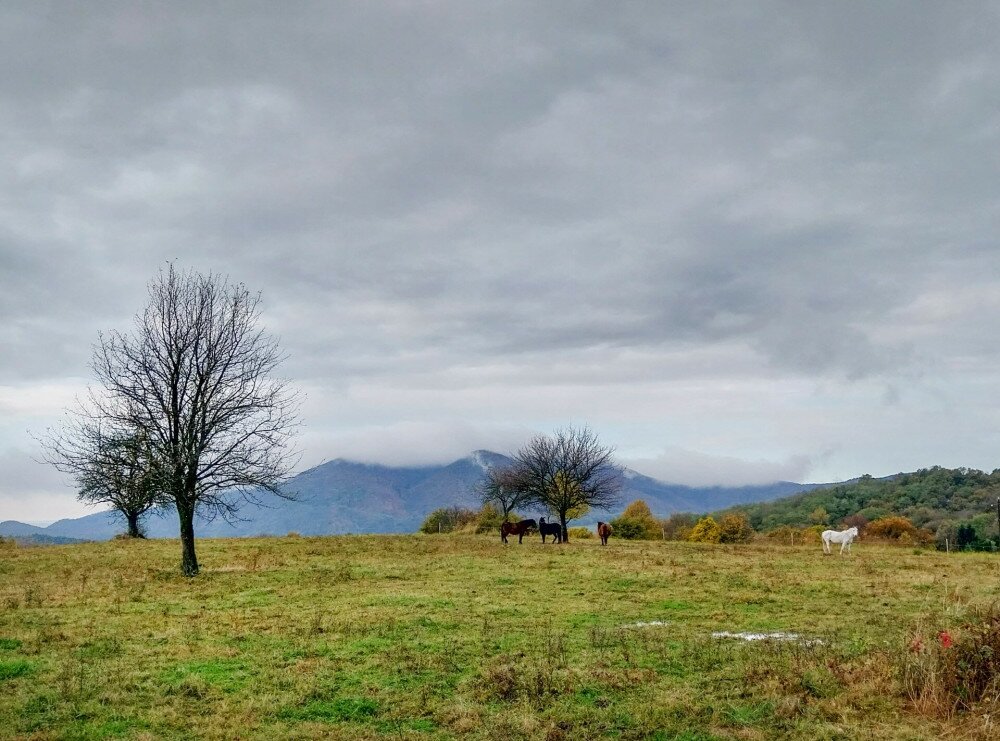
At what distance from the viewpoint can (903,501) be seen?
405 feet

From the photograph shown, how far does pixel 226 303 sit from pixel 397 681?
23709 mm

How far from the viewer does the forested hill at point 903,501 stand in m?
111

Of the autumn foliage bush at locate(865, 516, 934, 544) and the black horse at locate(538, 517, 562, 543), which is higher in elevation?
the black horse at locate(538, 517, 562, 543)

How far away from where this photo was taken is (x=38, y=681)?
1254 cm

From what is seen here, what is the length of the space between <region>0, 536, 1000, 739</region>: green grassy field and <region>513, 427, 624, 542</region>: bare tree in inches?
1074

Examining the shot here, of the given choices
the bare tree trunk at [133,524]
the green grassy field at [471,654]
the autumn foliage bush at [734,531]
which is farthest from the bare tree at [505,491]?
the green grassy field at [471,654]

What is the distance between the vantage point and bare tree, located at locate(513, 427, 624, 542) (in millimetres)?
56500

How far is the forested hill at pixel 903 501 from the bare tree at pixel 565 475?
58634mm

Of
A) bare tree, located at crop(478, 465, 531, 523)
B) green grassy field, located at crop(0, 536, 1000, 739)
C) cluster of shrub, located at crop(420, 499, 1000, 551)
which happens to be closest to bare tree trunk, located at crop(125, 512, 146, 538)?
cluster of shrub, located at crop(420, 499, 1000, 551)

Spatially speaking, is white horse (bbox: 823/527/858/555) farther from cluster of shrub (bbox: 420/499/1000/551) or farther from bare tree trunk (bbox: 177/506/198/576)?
bare tree trunk (bbox: 177/506/198/576)

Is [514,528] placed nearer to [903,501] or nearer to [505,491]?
[505,491]

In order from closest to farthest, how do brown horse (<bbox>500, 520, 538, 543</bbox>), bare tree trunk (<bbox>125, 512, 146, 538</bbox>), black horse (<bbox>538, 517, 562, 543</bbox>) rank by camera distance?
1. brown horse (<bbox>500, 520, 538, 543</bbox>)
2. black horse (<bbox>538, 517, 562, 543</bbox>)
3. bare tree trunk (<bbox>125, 512, 146, 538</bbox>)

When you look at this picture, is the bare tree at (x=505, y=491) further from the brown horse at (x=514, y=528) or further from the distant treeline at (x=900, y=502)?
the distant treeline at (x=900, y=502)

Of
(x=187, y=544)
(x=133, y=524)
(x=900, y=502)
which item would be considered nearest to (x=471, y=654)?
(x=187, y=544)
